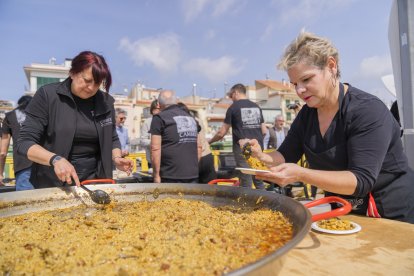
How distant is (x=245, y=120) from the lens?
556 cm

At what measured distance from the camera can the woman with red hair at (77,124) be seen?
240cm

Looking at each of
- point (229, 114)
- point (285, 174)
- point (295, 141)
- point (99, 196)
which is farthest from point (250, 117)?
point (285, 174)

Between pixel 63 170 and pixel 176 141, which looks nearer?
pixel 63 170

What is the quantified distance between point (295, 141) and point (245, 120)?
3233 mm

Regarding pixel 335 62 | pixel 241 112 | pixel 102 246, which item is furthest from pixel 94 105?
pixel 241 112

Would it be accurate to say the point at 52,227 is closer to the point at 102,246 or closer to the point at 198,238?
the point at 102,246

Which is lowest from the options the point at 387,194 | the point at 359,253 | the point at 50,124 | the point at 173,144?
the point at 359,253

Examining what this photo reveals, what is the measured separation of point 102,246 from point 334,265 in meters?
0.93

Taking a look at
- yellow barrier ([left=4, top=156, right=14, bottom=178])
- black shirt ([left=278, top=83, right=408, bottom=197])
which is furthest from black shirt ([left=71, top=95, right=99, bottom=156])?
yellow barrier ([left=4, top=156, right=14, bottom=178])

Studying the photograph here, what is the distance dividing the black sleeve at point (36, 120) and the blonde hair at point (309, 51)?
1830mm

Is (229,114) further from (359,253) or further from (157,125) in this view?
(359,253)

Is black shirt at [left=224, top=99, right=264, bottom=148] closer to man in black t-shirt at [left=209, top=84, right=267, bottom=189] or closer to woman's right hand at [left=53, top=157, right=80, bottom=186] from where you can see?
man in black t-shirt at [left=209, top=84, right=267, bottom=189]

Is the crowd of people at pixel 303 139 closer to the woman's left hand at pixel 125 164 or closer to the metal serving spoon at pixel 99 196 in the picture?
the woman's left hand at pixel 125 164

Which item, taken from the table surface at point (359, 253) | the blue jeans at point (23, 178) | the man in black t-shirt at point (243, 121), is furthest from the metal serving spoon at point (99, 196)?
the man in black t-shirt at point (243, 121)
